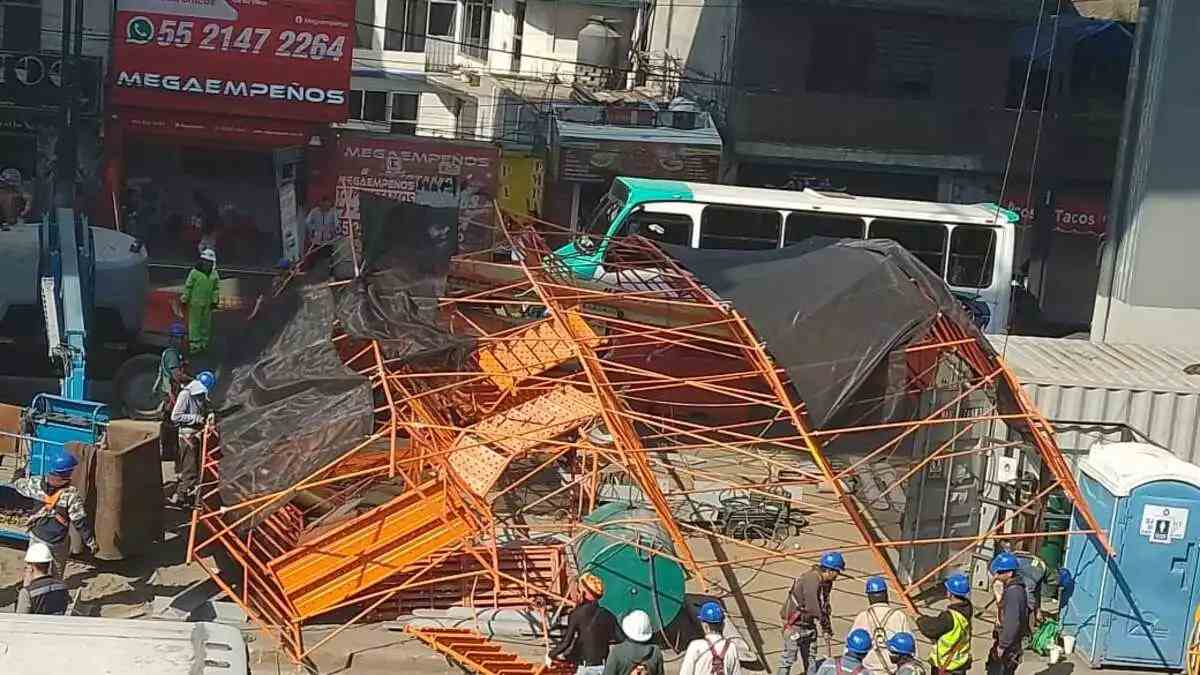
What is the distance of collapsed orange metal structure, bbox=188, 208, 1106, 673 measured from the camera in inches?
500

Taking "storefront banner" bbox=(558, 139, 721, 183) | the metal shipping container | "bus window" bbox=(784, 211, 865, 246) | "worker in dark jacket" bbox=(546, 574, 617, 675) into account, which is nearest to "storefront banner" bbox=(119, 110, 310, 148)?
"storefront banner" bbox=(558, 139, 721, 183)

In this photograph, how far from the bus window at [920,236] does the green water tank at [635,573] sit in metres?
11.7

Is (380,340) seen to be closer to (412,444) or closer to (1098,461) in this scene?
(412,444)

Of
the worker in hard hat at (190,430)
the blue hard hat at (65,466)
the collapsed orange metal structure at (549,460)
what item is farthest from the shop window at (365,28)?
the blue hard hat at (65,466)

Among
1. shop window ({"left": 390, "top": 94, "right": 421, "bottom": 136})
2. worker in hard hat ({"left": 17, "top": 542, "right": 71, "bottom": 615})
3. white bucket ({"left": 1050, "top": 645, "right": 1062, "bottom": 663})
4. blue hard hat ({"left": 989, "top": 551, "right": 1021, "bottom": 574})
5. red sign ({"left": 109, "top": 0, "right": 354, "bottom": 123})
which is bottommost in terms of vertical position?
white bucket ({"left": 1050, "top": 645, "right": 1062, "bottom": 663})

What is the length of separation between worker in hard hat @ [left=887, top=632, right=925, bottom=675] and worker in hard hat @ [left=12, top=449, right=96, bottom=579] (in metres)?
5.88

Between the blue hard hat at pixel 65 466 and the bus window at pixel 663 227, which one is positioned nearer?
the blue hard hat at pixel 65 466

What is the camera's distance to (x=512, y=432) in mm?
14406

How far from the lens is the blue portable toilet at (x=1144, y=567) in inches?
514

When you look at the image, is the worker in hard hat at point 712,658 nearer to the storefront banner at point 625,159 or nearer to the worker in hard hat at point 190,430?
the worker in hard hat at point 190,430

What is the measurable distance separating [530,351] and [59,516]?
20.5ft

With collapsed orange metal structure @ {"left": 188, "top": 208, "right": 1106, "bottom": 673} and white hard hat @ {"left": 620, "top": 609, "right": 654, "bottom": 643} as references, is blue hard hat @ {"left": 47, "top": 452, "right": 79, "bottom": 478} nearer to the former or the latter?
collapsed orange metal structure @ {"left": 188, "top": 208, "right": 1106, "bottom": 673}

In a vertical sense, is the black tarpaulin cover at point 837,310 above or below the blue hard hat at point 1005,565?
above

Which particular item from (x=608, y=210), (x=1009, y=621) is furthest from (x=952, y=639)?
(x=608, y=210)
